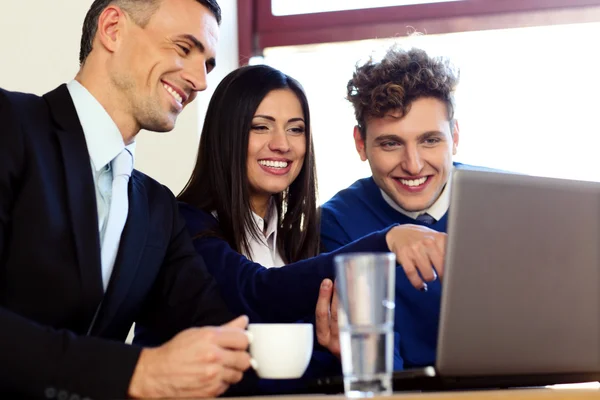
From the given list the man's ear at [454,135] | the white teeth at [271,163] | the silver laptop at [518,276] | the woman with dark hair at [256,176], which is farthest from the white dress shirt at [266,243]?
the silver laptop at [518,276]

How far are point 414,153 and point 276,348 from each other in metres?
1.04

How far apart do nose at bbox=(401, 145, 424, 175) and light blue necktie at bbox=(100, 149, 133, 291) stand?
74cm

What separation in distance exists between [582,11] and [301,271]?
160 centimetres

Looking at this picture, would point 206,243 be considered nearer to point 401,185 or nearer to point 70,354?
point 401,185

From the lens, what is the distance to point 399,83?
79.9 inches

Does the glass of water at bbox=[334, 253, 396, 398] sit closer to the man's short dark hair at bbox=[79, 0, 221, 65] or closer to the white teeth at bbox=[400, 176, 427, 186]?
the man's short dark hair at bbox=[79, 0, 221, 65]

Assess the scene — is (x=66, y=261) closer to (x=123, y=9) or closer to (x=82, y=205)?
(x=82, y=205)

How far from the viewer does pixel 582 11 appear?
2.54 m

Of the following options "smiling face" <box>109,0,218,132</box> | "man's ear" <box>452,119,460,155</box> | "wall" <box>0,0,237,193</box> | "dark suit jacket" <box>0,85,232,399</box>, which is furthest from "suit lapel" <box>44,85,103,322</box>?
"wall" <box>0,0,237,193</box>

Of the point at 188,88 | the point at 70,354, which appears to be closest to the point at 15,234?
the point at 70,354

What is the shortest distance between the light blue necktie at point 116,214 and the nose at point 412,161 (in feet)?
2.41

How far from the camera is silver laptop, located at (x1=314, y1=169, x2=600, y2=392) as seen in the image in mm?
942

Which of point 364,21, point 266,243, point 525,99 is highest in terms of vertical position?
point 364,21

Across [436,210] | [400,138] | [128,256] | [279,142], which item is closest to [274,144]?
[279,142]
